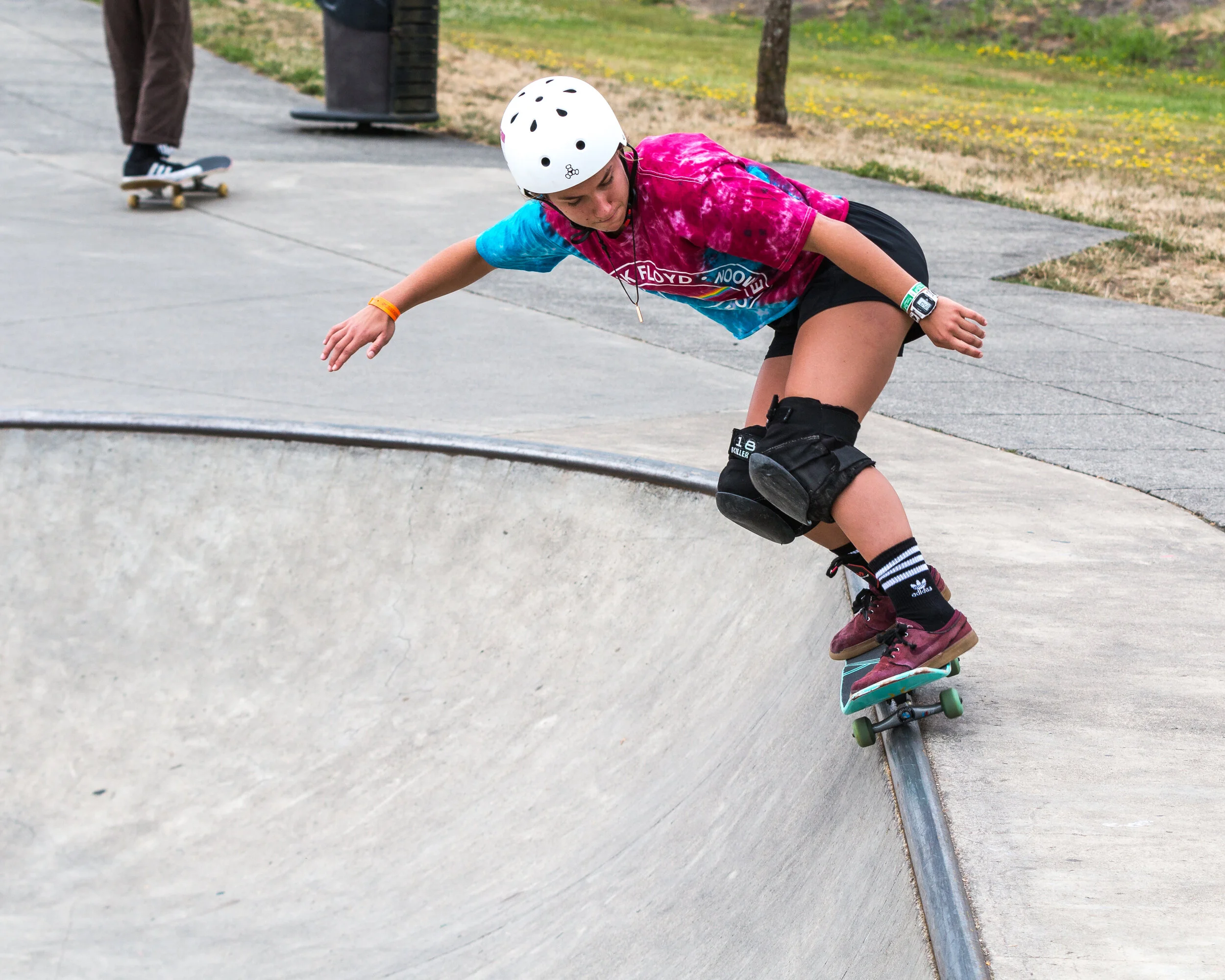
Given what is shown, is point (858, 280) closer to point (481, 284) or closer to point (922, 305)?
point (922, 305)

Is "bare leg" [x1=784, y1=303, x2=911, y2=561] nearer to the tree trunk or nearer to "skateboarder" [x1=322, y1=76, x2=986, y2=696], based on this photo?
"skateboarder" [x1=322, y1=76, x2=986, y2=696]

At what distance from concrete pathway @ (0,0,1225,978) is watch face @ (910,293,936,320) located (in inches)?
35.2

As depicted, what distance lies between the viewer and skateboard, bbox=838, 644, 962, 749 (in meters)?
2.66

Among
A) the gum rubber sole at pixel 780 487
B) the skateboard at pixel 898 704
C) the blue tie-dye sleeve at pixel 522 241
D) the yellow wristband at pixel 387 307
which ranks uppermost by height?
the blue tie-dye sleeve at pixel 522 241

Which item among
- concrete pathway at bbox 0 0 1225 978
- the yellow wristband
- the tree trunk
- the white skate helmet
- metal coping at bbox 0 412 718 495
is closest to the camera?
concrete pathway at bbox 0 0 1225 978

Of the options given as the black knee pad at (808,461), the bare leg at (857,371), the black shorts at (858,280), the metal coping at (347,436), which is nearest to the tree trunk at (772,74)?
the metal coping at (347,436)

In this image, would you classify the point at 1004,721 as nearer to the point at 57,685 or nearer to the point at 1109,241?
the point at 57,685

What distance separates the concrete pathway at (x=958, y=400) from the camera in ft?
7.61

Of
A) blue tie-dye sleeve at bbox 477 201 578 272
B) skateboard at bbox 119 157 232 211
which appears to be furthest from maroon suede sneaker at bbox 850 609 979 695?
skateboard at bbox 119 157 232 211

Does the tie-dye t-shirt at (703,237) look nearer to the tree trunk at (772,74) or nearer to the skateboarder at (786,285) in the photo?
the skateboarder at (786,285)

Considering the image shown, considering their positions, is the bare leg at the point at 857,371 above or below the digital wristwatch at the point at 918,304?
below

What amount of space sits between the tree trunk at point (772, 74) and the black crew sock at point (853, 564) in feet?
40.0

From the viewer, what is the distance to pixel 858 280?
274 cm

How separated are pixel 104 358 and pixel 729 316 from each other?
4.17m
